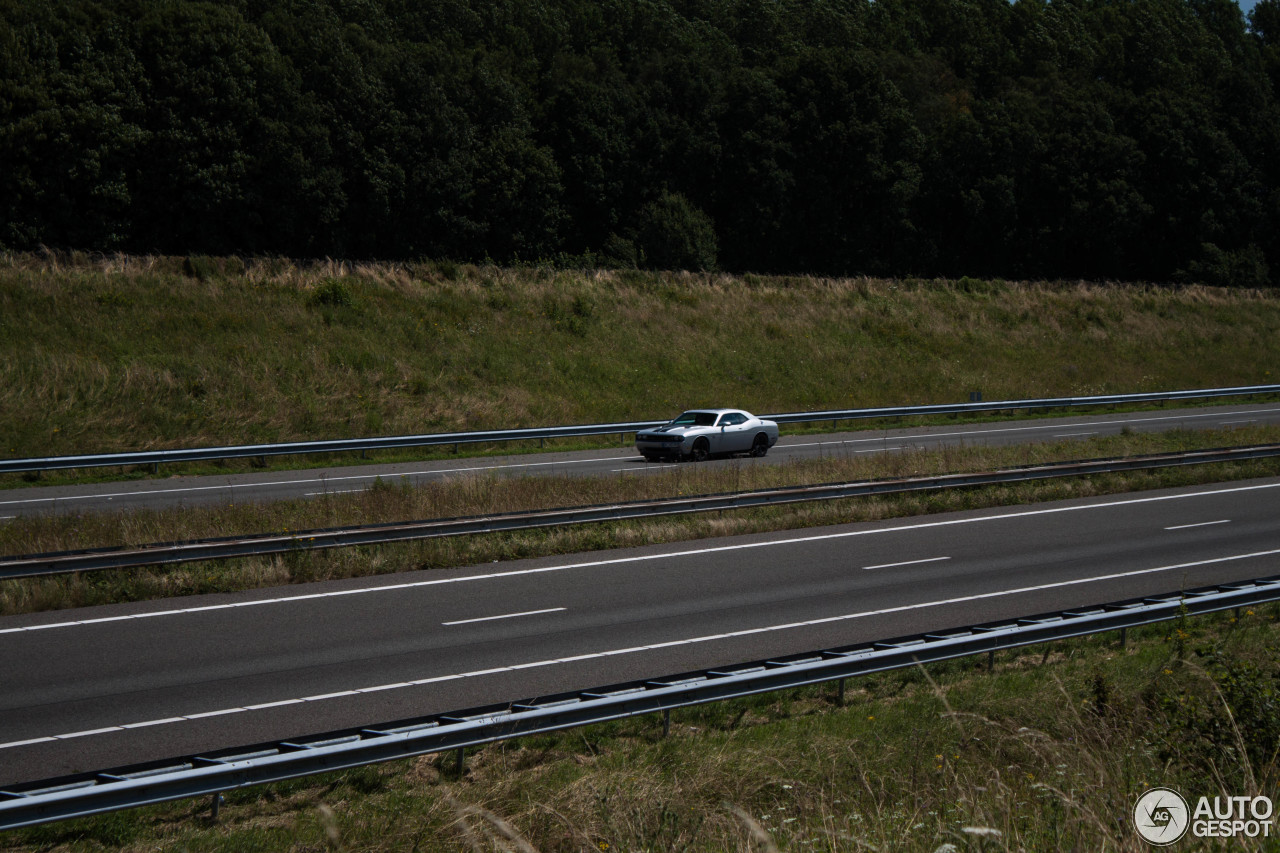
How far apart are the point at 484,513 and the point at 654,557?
2.96 meters

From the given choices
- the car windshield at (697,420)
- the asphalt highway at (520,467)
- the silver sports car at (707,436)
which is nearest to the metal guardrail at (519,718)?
the asphalt highway at (520,467)

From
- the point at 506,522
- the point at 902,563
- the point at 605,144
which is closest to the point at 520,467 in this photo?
the point at 506,522

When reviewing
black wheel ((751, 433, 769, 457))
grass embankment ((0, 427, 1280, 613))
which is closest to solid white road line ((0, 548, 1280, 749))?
grass embankment ((0, 427, 1280, 613))

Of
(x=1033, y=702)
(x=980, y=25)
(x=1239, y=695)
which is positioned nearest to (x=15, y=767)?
(x=1033, y=702)

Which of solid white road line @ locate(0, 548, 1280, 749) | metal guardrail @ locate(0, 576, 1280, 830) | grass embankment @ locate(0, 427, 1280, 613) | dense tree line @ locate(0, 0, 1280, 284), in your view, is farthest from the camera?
dense tree line @ locate(0, 0, 1280, 284)

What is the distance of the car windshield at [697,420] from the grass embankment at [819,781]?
19.2 meters

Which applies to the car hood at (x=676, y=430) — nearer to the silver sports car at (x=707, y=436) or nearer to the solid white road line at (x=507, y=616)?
the silver sports car at (x=707, y=436)

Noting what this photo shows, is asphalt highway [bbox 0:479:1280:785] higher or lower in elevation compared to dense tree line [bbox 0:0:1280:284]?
lower

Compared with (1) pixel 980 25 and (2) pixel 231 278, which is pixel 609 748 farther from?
(1) pixel 980 25

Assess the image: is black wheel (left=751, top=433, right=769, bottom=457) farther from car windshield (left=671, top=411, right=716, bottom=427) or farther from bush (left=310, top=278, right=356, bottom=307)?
bush (left=310, top=278, right=356, bottom=307)

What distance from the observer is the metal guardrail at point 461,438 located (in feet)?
80.2

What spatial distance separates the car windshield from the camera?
28719 mm

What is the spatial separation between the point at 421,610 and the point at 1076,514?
41.1 feet

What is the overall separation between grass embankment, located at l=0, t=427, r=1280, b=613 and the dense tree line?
3693cm
